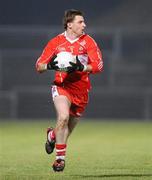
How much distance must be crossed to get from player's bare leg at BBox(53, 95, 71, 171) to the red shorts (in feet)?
0.32

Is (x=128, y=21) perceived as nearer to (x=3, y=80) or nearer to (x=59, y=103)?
(x=3, y=80)

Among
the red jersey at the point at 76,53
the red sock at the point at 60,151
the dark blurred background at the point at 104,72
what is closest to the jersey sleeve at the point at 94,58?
the red jersey at the point at 76,53

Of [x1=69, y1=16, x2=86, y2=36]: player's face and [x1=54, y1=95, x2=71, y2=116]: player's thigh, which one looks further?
[x1=69, y1=16, x2=86, y2=36]: player's face

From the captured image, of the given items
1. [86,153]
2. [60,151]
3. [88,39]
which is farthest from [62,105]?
[86,153]

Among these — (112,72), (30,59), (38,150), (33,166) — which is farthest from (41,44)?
(33,166)

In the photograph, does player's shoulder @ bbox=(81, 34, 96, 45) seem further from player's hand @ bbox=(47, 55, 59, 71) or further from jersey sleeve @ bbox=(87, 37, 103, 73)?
player's hand @ bbox=(47, 55, 59, 71)

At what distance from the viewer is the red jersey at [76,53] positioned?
32.8 ft

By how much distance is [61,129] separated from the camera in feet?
32.6

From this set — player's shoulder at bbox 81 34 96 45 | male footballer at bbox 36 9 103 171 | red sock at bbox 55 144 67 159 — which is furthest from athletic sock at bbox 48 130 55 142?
player's shoulder at bbox 81 34 96 45

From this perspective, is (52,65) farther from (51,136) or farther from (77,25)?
(51,136)

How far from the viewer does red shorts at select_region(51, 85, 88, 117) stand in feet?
33.4

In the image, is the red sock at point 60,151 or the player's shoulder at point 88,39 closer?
the red sock at point 60,151

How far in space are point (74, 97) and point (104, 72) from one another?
48.2 ft

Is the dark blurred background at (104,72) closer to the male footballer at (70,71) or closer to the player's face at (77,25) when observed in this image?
the male footballer at (70,71)
